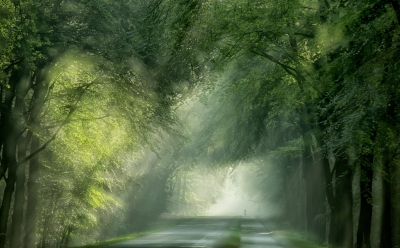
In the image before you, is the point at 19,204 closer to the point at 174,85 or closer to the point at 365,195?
the point at 174,85

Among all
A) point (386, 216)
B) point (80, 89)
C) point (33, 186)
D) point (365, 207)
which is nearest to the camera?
point (386, 216)

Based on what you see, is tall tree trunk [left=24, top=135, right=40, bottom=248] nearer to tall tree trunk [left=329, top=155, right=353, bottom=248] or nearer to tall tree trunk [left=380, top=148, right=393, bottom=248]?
tall tree trunk [left=329, top=155, right=353, bottom=248]

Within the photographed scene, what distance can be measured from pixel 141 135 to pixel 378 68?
35.5 feet

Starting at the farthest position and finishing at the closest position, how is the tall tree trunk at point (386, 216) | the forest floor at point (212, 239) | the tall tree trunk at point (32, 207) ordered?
the forest floor at point (212, 239)
the tall tree trunk at point (32, 207)
the tall tree trunk at point (386, 216)

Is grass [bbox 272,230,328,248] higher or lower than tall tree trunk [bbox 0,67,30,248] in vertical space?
lower

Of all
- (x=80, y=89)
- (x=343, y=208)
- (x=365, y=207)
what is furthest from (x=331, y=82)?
(x=80, y=89)

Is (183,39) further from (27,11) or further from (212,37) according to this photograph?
(27,11)

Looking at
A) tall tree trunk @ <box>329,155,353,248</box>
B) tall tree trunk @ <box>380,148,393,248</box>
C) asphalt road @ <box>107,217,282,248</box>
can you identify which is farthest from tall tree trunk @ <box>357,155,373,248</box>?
asphalt road @ <box>107,217,282,248</box>

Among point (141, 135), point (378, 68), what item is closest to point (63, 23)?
point (141, 135)

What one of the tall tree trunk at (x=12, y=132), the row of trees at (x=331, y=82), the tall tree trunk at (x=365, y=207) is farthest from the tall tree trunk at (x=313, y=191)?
the tall tree trunk at (x=12, y=132)

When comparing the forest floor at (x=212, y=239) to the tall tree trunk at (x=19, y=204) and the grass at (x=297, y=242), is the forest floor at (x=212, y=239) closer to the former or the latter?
the grass at (x=297, y=242)

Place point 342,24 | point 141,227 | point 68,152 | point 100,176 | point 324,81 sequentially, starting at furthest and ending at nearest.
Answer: point 141,227 < point 100,176 < point 68,152 < point 324,81 < point 342,24

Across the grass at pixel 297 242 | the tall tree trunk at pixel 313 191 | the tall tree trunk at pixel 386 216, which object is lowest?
the grass at pixel 297 242

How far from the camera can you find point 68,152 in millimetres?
22906
